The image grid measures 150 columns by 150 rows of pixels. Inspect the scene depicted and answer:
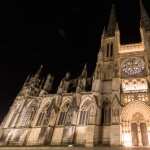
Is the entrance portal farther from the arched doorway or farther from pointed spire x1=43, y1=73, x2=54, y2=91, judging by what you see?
pointed spire x1=43, y1=73, x2=54, y2=91

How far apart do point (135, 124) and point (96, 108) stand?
4762 millimetres

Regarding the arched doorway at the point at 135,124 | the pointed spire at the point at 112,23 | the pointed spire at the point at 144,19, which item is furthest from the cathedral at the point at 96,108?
the pointed spire at the point at 112,23

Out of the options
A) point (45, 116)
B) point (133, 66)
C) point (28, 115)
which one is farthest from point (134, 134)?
point (28, 115)

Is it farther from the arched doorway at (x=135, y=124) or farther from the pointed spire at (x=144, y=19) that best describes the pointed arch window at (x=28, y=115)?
the pointed spire at (x=144, y=19)

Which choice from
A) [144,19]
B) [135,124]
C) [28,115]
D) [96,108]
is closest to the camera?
[135,124]

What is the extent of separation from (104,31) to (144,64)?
11292 mm

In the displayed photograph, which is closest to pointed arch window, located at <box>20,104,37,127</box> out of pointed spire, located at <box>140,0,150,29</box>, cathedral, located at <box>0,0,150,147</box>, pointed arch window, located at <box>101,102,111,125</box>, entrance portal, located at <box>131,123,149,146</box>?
cathedral, located at <box>0,0,150,147</box>

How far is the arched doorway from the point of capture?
20766 mm

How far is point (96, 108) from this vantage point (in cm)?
2289

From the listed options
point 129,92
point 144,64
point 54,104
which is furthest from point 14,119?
point 144,64

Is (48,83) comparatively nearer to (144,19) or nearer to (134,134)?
(134,134)

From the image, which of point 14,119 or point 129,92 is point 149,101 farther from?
point 14,119

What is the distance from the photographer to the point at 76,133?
2280cm

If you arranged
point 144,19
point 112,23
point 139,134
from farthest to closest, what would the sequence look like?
point 112,23 < point 144,19 < point 139,134
